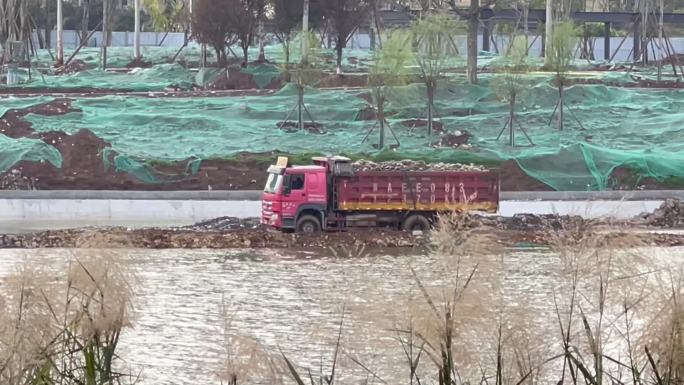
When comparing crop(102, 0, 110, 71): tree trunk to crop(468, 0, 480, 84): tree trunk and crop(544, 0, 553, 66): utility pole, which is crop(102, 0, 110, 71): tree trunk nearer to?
crop(468, 0, 480, 84): tree trunk

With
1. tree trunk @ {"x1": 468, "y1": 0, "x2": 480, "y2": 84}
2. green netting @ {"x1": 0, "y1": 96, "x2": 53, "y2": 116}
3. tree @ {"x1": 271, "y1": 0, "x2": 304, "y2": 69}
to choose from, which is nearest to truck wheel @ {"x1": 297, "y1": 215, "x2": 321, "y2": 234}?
green netting @ {"x1": 0, "y1": 96, "x2": 53, "y2": 116}

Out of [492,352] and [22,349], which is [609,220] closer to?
[492,352]

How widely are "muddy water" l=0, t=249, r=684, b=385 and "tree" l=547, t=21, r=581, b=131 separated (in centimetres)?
1535

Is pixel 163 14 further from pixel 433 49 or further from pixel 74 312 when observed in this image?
pixel 74 312

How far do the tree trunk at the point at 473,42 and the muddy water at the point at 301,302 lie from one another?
73.2 ft

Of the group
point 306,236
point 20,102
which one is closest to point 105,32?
point 20,102

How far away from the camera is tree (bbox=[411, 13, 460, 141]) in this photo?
39500 mm

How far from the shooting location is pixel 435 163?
113ft

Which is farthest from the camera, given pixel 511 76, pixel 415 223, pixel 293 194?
pixel 511 76

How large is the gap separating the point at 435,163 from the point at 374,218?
6844mm

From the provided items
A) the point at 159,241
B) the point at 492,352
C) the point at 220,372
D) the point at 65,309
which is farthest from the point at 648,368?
the point at 159,241

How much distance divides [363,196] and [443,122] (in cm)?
1234

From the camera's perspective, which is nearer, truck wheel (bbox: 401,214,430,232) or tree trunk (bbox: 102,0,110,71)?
truck wheel (bbox: 401,214,430,232)

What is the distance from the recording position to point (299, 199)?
90.2ft
